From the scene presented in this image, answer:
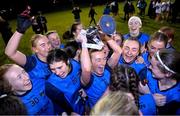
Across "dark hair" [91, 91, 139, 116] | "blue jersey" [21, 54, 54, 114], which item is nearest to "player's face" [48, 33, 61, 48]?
"blue jersey" [21, 54, 54, 114]

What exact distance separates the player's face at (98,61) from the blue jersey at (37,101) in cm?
90

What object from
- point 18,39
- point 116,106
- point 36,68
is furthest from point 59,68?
point 116,106

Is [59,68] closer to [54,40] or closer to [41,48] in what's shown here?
[41,48]

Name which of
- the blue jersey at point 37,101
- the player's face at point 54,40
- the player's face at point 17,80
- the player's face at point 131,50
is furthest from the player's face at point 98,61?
the player's face at point 54,40

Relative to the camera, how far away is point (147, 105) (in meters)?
2.98

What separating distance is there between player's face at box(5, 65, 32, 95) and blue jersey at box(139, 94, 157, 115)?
1678 millimetres

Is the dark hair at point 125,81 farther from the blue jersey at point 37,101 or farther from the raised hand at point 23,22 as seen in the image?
the raised hand at point 23,22

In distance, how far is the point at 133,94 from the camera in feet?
9.11

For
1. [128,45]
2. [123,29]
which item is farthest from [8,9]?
[128,45]

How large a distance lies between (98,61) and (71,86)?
1.93ft

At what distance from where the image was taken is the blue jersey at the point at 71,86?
3.77 meters

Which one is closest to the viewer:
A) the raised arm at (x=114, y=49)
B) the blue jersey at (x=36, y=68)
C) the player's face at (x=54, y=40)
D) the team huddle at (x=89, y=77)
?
the team huddle at (x=89, y=77)

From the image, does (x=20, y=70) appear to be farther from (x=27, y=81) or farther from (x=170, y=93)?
(x=170, y=93)

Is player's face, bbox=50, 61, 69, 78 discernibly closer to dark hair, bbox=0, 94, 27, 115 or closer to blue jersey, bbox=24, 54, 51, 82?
blue jersey, bbox=24, 54, 51, 82
